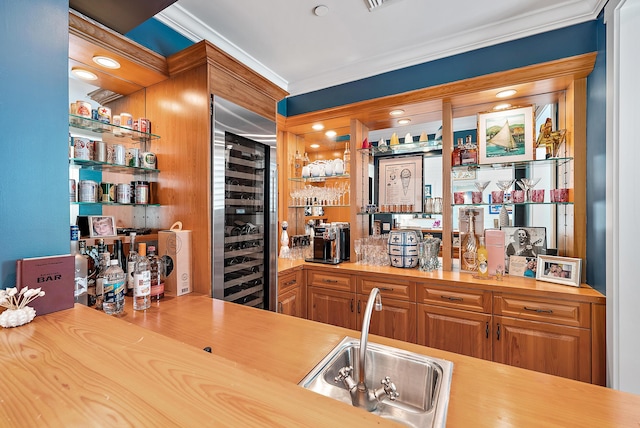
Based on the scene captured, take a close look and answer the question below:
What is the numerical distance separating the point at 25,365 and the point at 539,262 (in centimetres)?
276

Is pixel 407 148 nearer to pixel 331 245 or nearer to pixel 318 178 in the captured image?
pixel 318 178

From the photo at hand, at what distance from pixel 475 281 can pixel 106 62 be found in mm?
2842

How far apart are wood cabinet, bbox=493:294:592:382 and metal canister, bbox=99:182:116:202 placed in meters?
2.65

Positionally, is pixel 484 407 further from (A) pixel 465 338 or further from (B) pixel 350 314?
(B) pixel 350 314

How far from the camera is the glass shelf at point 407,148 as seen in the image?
267 centimetres

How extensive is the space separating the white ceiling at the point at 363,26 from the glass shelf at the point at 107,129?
889mm

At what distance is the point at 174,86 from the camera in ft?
6.23

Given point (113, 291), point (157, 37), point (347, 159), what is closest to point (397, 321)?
point (347, 159)

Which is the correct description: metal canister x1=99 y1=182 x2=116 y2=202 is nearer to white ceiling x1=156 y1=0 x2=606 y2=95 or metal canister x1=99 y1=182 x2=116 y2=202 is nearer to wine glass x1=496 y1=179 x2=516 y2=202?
white ceiling x1=156 y1=0 x2=606 y2=95

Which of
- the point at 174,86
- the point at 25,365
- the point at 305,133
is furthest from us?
the point at 305,133

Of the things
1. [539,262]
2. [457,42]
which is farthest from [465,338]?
[457,42]

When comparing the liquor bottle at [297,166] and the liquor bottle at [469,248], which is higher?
the liquor bottle at [297,166]

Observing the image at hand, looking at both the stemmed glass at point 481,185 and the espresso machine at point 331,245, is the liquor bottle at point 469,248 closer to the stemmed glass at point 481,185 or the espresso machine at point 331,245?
the stemmed glass at point 481,185

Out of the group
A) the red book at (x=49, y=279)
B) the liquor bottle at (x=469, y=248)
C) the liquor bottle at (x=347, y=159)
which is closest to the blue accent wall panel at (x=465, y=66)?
the liquor bottle at (x=347, y=159)
